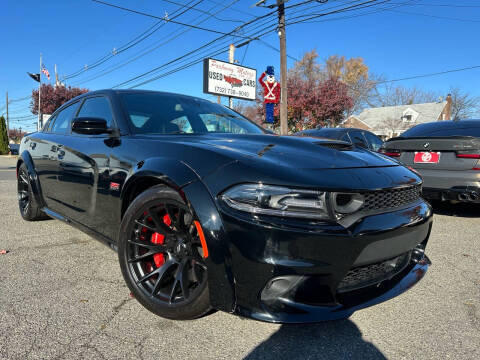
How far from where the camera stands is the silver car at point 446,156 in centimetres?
405

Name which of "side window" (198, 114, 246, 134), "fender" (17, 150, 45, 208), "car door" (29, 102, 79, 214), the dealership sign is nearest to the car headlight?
"side window" (198, 114, 246, 134)

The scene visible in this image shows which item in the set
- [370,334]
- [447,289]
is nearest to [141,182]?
[370,334]

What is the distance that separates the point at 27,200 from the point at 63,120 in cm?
131

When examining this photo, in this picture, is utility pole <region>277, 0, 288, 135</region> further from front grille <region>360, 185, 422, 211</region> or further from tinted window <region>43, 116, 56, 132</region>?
front grille <region>360, 185, 422, 211</region>

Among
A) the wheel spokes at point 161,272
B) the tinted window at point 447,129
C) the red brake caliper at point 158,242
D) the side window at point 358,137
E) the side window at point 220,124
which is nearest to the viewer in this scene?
the wheel spokes at point 161,272

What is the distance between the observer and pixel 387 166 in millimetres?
2018

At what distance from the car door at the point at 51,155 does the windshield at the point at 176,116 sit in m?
1.06

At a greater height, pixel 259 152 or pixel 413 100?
pixel 413 100

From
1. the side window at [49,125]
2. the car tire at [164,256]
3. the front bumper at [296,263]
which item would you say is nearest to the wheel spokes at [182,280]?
the car tire at [164,256]

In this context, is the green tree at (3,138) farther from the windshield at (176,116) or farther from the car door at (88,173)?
the windshield at (176,116)

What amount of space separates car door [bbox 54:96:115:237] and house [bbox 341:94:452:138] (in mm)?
36712

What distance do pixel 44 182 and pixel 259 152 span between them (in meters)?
2.69

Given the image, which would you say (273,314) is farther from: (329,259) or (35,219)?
(35,219)

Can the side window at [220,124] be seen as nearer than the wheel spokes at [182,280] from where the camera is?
No
